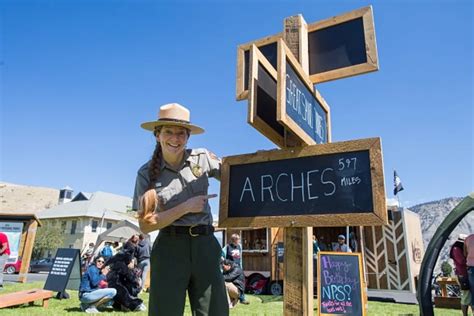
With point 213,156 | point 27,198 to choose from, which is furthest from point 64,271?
point 27,198

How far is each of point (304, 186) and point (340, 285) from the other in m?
4.52

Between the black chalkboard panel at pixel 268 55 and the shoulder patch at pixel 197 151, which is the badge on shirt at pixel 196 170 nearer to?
the shoulder patch at pixel 197 151

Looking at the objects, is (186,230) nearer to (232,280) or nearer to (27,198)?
(232,280)

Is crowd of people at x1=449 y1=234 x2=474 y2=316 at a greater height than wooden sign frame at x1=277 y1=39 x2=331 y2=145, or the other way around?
wooden sign frame at x1=277 y1=39 x2=331 y2=145

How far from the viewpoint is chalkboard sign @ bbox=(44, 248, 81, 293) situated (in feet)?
24.7

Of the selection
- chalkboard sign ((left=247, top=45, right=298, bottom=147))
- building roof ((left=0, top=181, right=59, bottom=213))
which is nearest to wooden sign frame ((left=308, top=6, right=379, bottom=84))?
chalkboard sign ((left=247, top=45, right=298, bottom=147))

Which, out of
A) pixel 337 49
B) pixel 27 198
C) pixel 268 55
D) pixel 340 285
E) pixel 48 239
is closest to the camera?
pixel 337 49

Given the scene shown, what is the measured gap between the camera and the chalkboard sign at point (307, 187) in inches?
64.4

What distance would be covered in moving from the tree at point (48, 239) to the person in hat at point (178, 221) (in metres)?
38.9

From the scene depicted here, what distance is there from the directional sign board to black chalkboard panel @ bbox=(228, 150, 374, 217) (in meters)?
0.69

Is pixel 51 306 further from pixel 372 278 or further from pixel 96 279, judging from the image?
pixel 372 278

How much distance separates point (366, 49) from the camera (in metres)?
2.21

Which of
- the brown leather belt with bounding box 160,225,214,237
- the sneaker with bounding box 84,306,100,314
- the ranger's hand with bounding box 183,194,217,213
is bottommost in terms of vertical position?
the sneaker with bounding box 84,306,100,314

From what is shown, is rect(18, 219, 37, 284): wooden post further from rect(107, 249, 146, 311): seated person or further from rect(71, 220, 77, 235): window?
rect(71, 220, 77, 235): window
